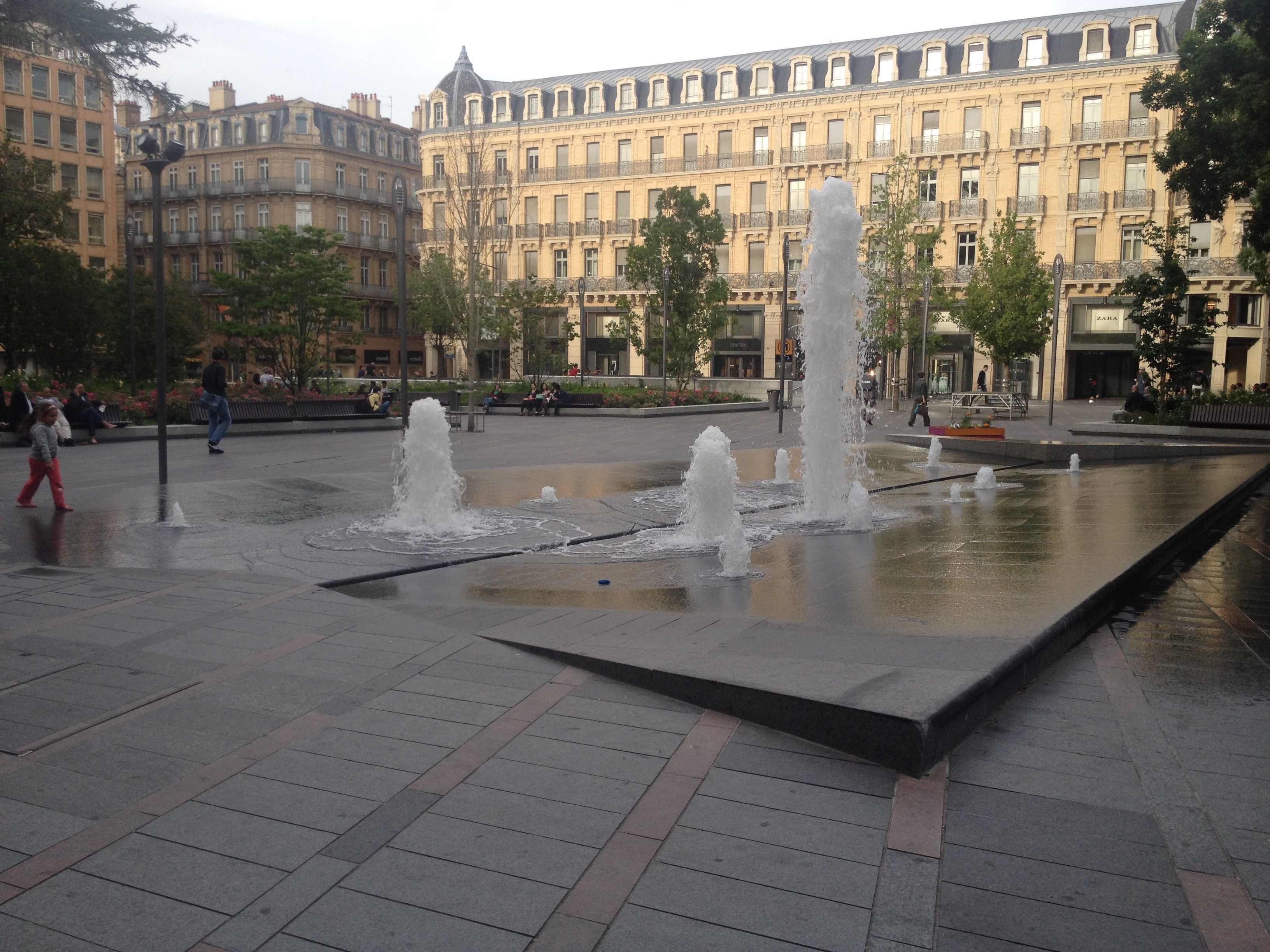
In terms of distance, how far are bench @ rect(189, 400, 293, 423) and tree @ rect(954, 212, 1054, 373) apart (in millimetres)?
29795

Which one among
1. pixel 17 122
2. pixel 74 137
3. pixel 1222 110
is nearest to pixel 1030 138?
pixel 1222 110

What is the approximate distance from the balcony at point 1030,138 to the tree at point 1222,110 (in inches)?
1077

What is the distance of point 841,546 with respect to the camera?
9.10 m

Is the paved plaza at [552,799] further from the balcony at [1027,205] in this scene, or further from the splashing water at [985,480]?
the balcony at [1027,205]

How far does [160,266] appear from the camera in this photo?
1364 centimetres

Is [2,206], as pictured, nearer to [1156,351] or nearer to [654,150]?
[1156,351]

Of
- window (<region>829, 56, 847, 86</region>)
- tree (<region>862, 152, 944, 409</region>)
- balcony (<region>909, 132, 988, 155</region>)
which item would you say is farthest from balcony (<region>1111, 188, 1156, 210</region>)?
window (<region>829, 56, 847, 86</region>)

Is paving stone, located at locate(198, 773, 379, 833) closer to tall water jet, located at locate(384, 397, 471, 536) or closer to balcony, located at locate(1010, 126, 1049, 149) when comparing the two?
tall water jet, located at locate(384, 397, 471, 536)

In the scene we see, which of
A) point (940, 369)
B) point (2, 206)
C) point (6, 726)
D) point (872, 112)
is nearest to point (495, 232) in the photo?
point (872, 112)

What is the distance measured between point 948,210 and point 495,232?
2298cm

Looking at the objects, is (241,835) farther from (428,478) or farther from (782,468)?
(782,468)

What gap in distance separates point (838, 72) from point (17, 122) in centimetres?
4275

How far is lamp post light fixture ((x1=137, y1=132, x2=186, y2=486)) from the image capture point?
12.7 m

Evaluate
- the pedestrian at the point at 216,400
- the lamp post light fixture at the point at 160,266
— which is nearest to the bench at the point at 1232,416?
the pedestrian at the point at 216,400
